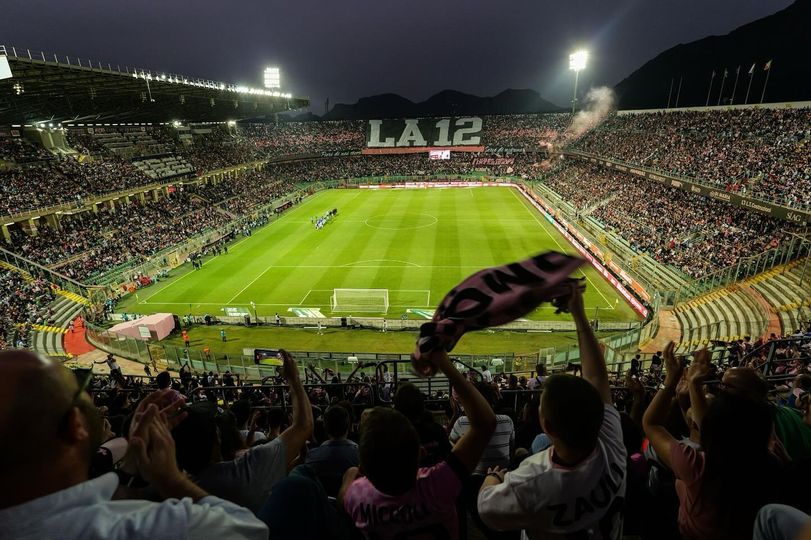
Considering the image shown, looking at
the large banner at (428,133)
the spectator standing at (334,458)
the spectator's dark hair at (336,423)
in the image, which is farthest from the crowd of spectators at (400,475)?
the large banner at (428,133)

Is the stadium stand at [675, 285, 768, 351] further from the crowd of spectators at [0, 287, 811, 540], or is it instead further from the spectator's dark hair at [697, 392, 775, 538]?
the spectator's dark hair at [697, 392, 775, 538]

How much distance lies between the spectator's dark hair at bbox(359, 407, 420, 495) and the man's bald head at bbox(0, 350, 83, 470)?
1382 millimetres

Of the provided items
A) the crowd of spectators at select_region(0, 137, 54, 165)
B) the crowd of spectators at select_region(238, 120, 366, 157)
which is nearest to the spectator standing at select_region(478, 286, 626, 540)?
the crowd of spectators at select_region(0, 137, 54, 165)

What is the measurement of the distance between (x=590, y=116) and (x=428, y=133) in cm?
3177

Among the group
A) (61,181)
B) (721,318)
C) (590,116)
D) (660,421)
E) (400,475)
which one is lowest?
(721,318)

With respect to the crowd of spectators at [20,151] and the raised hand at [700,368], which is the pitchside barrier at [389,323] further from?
the crowd of spectators at [20,151]

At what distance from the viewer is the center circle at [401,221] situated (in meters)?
45.9

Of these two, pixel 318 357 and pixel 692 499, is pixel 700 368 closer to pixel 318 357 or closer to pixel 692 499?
pixel 692 499

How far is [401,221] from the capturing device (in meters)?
48.4

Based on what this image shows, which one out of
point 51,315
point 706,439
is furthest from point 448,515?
point 51,315

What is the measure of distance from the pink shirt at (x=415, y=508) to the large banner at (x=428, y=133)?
9227cm

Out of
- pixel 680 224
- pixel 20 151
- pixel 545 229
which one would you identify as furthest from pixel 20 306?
pixel 680 224

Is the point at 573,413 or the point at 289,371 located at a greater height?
the point at 573,413

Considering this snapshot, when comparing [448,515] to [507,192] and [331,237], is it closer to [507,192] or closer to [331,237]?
[331,237]
